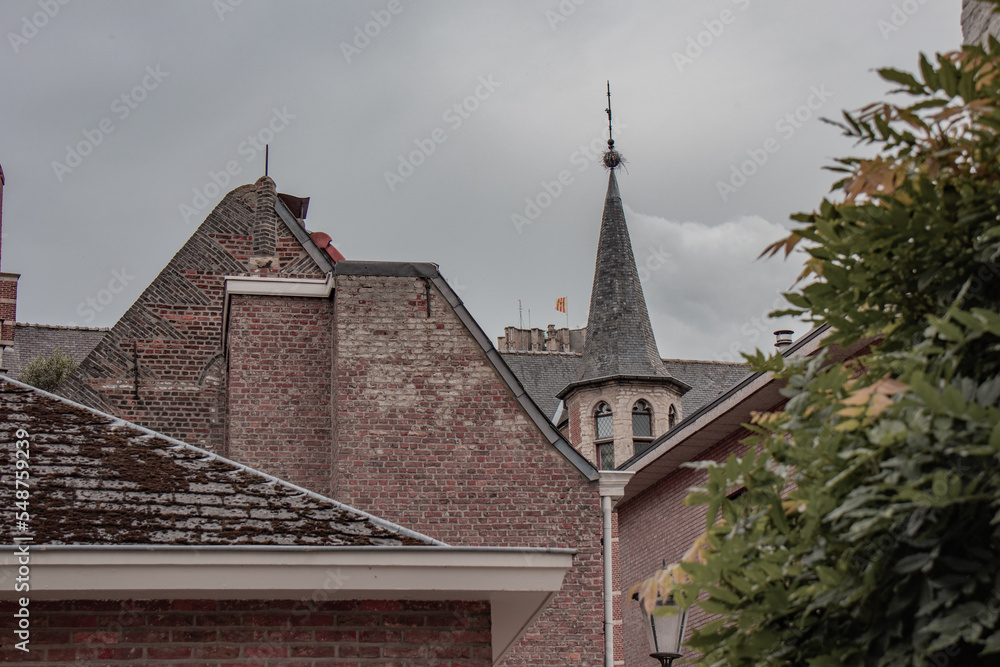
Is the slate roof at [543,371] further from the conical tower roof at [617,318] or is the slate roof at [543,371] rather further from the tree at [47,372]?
the tree at [47,372]

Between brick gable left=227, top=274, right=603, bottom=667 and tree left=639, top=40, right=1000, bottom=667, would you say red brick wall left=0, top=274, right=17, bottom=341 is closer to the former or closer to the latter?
brick gable left=227, top=274, right=603, bottom=667

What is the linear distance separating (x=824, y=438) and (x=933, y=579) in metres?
0.50

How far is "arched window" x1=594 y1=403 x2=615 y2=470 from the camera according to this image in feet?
110

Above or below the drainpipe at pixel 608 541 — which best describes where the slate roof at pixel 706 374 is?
above

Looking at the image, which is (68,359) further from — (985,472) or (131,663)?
(985,472)

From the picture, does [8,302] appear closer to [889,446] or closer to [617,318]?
[617,318]

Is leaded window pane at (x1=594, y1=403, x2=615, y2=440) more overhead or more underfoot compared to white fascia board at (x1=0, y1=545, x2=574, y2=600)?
more overhead

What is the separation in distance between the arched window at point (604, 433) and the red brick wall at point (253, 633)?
1083 inches

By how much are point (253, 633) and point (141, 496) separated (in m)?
0.97

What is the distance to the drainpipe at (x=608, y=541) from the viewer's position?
13117mm

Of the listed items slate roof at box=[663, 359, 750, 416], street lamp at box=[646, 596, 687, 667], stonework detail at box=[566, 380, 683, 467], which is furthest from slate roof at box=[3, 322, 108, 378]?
street lamp at box=[646, 596, 687, 667]

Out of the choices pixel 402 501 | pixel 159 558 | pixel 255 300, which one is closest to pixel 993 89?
pixel 159 558

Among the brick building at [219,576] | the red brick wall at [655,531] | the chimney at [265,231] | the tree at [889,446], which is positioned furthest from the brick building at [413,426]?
the tree at [889,446]

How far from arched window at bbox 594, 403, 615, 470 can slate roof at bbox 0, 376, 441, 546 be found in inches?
1072
